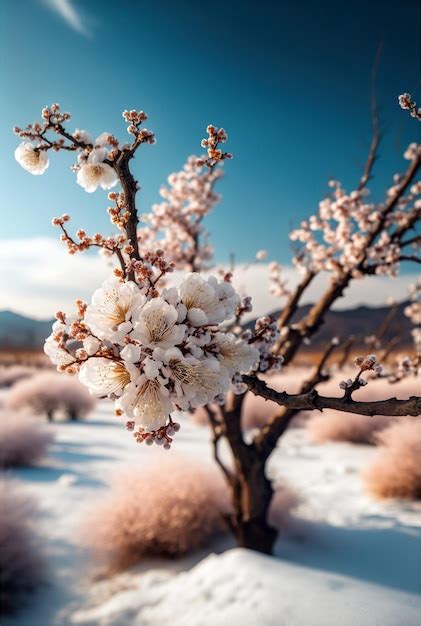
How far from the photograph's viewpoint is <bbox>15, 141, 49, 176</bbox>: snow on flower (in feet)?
4.19

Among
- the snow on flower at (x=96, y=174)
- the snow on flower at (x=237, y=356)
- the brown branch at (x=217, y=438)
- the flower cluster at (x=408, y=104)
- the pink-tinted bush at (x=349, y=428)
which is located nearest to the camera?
the snow on flower at (x=237, y=356)

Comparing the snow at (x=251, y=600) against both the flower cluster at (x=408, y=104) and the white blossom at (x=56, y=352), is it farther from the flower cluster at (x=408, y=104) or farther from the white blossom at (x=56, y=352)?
the flower cluster at (x=408, y=104)

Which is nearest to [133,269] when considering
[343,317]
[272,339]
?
[272,339]

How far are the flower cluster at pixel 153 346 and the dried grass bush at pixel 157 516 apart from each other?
2.91 metres

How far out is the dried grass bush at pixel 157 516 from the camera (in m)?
3.88

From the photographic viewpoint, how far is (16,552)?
3451 mm

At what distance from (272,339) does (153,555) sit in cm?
330

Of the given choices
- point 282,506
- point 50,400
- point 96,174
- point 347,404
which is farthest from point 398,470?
point 50,400

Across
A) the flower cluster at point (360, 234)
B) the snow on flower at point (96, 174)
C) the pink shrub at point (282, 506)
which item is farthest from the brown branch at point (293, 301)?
the snow on flower at point (96, 174)

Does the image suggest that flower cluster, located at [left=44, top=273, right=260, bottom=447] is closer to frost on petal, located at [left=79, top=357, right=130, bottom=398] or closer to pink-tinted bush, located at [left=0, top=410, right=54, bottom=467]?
frost on petal, located at [left=79, top=357, right=130, bottom=398]

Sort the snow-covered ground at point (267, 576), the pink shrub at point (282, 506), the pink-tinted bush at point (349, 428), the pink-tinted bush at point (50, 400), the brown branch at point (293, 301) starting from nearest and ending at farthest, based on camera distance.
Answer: the snow-covered ground at point (267, 576), the brown branch at point (293, 301), the pink shrub at point (282, 506), the pink-tinted bush at point (349, 428), the pink-tinted bush at point (50, 400)

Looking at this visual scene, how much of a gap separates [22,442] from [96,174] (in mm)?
6011

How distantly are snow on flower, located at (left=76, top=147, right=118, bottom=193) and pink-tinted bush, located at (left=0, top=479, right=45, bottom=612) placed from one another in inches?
124

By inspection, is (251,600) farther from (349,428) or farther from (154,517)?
(349,428)
